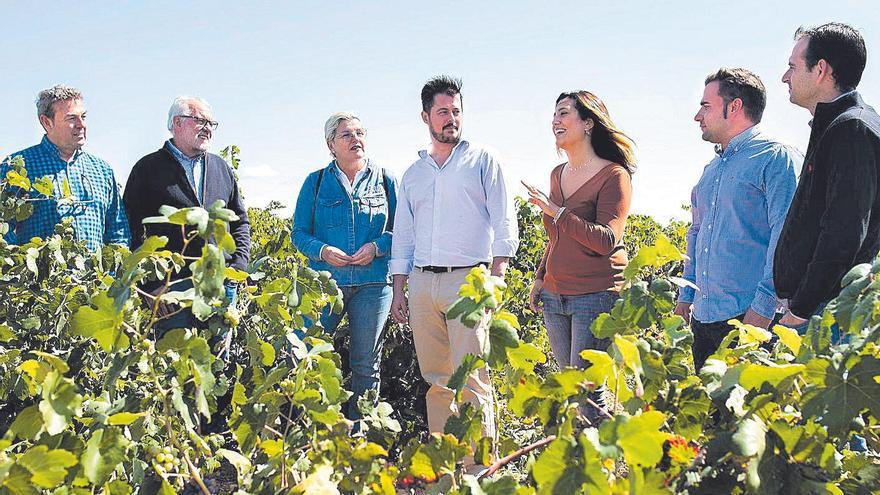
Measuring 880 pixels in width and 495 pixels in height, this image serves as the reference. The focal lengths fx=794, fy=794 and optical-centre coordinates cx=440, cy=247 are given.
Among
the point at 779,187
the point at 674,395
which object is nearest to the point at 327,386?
the point at 674,395

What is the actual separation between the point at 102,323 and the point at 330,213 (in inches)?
114

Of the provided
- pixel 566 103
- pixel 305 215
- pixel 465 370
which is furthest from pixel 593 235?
pixel 465 370

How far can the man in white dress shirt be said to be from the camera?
3812 millimetres

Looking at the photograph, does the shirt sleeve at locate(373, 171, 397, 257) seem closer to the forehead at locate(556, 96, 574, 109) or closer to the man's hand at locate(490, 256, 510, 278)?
the man's hand at locate(490, 256, 510, 278)

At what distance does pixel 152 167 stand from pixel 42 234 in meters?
0.58

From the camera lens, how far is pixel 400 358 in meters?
4.61

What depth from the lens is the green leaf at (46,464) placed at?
1.07m

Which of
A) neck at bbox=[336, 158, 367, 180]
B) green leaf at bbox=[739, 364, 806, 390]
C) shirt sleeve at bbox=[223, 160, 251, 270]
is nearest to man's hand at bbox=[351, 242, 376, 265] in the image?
neck at bbox=[336, 158, 367, 180]

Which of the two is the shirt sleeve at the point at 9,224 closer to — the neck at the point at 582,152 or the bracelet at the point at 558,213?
the bracelet at the point at 558,213

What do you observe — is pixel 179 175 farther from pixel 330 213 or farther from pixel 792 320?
pixel 792 320

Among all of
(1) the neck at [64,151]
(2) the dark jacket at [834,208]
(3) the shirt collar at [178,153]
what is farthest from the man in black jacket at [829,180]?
(1) the neck at [64,151]

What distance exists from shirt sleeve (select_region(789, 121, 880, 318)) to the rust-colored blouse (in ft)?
3.57

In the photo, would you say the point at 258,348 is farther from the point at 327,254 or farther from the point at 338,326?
the point at 338,326

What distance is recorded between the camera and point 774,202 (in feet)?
9.83
